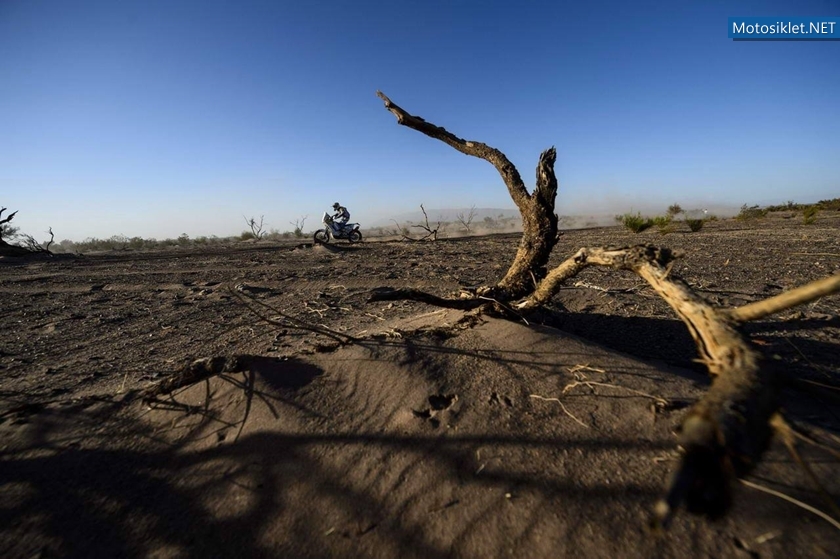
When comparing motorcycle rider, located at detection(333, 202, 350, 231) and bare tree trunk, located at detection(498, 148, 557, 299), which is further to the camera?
motorcycle rider, located at detection(333, 202, 350, 231)

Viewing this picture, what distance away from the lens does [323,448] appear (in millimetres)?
1531

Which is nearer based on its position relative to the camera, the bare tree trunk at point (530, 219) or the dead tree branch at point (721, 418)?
the dead tree branch at point (721, 418)

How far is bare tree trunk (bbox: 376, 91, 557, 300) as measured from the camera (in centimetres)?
250

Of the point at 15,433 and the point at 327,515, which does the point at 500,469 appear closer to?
the point at 327,515

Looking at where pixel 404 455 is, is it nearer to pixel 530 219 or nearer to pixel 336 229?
pixel 530 219

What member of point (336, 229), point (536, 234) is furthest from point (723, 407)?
point (336, 229)

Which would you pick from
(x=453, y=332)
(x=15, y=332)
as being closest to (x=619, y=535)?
(x=453, y=332)

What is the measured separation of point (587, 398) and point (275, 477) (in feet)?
4.13

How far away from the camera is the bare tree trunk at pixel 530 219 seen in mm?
2498

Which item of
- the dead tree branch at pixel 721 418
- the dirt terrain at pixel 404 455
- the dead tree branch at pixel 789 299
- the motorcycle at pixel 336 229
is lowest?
the dirt terrain at pixel 404 455

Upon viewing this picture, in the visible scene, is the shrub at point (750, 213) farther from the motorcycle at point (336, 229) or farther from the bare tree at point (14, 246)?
the bare tree at point (14, 246)

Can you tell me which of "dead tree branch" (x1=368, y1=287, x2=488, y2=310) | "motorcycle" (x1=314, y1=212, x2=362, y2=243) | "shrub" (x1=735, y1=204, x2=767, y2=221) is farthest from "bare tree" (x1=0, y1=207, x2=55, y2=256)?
"shrub" (x1=735, y1=204, x2=767, y2=221)

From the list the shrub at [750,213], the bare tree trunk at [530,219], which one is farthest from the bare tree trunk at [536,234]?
the shrub at [750,213]

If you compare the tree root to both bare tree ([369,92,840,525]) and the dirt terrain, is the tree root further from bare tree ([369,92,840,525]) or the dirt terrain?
the dirt terrain
